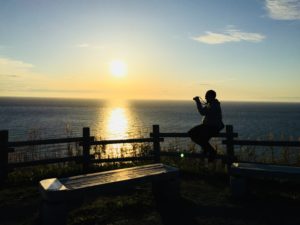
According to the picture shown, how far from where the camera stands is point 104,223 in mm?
6625

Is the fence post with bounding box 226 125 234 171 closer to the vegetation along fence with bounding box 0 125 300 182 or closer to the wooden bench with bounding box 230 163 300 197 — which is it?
the vegetation along fence with bounding box 0 125 300 182

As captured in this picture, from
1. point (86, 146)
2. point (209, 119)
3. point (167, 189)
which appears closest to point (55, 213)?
point (167, 189)

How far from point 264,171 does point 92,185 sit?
4.04 meters

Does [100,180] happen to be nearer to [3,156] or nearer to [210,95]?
[210,95]

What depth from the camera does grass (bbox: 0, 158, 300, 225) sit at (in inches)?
269

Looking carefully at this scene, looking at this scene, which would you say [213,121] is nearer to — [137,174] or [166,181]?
[166,181]

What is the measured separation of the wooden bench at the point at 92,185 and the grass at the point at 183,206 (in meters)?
0.46

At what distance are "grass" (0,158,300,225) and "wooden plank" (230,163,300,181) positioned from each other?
0.62m

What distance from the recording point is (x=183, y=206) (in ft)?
25.4

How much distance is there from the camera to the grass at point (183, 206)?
683 centimetres

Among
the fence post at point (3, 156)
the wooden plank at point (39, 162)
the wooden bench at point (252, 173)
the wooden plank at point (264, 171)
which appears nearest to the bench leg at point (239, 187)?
the wooden bench at point (252, 173)

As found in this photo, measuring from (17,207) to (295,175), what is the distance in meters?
6.23

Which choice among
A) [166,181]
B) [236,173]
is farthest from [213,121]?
[166,181]

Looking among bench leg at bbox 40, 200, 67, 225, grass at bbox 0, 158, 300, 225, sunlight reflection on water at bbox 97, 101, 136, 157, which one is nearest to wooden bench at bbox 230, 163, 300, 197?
grass at bbox 0, 158, 300, 225
